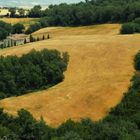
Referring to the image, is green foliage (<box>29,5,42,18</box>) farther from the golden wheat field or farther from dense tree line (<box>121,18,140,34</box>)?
the golden wheat field

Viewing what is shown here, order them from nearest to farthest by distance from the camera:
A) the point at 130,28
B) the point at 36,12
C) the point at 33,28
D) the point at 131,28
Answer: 1. the point at 131,28
2. the point at 130,28
3. the point at 33,28
4. the point at 36,12

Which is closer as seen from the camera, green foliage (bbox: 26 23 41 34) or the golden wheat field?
the golden wheat field

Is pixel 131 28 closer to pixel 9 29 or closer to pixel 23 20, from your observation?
pixel 9 29

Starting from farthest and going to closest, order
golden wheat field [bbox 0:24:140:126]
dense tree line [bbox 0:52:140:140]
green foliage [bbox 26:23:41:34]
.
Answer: green foliage [bbox 26:23:41:34]
golden wheat field [bbox 0:24:140:126]
dense tree line [bbox 0:52:140:140]

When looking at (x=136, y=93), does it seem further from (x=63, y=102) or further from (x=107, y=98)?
(x=63, y=102)

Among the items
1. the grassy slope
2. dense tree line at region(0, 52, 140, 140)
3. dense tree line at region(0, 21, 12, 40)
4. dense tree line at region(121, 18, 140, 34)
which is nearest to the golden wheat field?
dense tree line at region(0, 52, 140, 140)

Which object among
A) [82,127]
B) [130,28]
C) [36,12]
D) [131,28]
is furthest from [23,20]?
[82,127]
